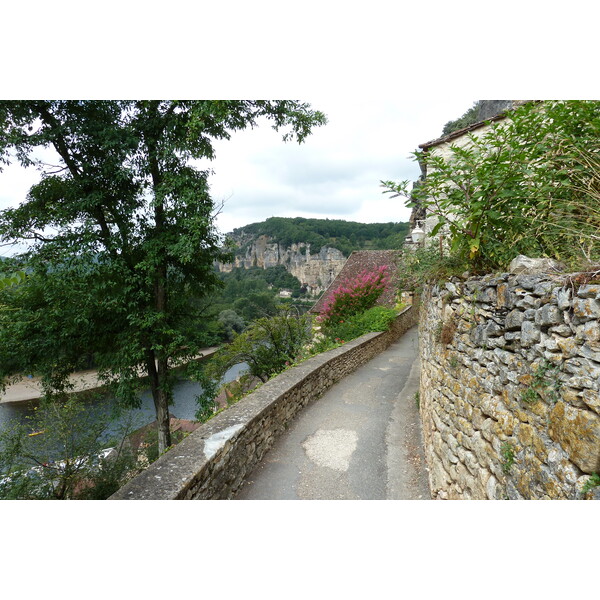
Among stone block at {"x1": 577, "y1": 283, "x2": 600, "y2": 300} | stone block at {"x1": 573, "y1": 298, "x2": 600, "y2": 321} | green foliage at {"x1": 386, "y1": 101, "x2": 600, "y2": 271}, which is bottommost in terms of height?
stone block at {"x1": 573, "y1": 298, "x2": 600, "y2": 321}

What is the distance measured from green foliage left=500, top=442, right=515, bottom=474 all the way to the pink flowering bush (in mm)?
8185

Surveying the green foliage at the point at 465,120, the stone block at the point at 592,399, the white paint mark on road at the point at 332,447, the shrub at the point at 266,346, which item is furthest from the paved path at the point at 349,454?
the green foliage at the point at 465,120

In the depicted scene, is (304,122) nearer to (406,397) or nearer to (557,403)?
(406,397)

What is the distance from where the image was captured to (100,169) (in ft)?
16.7

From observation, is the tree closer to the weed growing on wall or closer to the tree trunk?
the tree trunk

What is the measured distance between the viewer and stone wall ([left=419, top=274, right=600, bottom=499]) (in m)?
1.26

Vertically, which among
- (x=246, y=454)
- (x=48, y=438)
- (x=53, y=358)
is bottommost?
(x=48, y=438)

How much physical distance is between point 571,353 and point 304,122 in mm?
5540

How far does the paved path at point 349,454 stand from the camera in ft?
10.5

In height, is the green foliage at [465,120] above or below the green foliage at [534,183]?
above

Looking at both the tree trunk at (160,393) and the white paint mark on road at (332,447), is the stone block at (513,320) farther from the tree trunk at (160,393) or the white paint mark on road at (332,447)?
the tree trunk at (160,393)

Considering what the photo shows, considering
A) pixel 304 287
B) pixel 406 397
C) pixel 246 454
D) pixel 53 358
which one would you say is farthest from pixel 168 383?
pixel 304 287

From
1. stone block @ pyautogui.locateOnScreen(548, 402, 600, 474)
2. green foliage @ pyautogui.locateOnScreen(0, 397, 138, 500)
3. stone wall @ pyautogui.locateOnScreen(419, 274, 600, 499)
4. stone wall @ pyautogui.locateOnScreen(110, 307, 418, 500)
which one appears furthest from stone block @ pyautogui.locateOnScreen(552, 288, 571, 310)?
green foliage @ pyautogui.locateOnScreen(0, 397, 138, 500)

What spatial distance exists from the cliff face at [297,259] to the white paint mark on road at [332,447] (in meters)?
28.2
